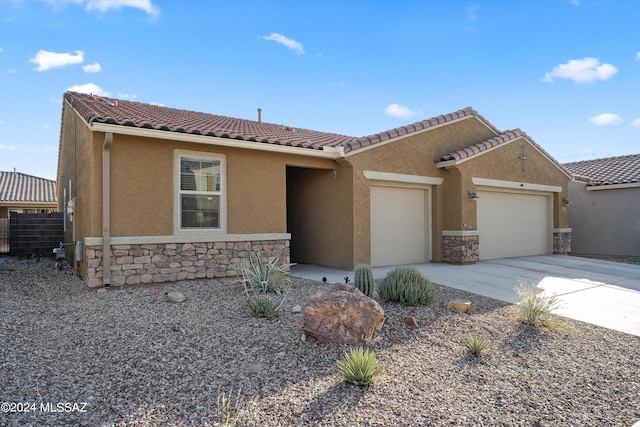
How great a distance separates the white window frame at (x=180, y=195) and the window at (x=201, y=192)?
0.02m

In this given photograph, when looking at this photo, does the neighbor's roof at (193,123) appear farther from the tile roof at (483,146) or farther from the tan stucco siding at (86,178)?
the tile roof at (483,146)

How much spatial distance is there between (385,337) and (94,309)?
481 centimetres

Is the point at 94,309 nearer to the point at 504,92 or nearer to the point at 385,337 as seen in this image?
the point at 385,337

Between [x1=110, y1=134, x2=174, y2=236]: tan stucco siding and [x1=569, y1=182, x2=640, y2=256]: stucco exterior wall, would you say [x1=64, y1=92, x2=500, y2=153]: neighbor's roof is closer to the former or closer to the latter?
[x1=110, y1=134, x2=174, y2=236]: tan stucco siding

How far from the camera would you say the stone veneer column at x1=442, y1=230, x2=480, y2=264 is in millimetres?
12680

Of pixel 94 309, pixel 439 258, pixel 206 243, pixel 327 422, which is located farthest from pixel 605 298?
pixel 94 309

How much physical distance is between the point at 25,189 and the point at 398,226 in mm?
25301

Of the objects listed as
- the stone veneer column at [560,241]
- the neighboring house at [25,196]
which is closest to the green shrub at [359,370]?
the stone veneer column at [560,241]

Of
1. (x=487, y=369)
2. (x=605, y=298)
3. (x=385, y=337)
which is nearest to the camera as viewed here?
(x=487, y=369)

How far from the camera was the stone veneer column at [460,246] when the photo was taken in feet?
41.6

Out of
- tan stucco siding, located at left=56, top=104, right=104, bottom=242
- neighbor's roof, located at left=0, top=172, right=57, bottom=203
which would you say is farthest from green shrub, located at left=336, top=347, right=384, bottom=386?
neighbor's roof, located at left=0, top=172, right=57, bottom=203

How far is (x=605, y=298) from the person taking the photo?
28.8ft

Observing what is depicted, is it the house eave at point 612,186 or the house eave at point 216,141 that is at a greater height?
the house eave at point 216,141

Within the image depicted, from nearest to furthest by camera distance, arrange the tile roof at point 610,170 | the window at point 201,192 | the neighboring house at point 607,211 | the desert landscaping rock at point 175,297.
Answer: the desert landscaping rock at point 175,297 < the window at point 201,192 < the neighboring house at point 607,211 < the tile roof at point 610,170
